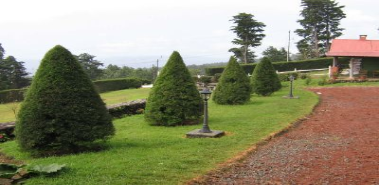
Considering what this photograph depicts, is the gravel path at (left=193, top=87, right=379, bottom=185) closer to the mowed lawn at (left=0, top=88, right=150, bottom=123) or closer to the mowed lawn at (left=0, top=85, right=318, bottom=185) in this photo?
the mowed lawn at (left=0, top=85, right=318, bottom=185)

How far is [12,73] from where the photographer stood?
146 ft

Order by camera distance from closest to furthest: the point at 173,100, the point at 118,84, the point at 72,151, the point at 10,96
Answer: the point at 72,151, the point at 173,100, the point at 10,96, the point at 118,84

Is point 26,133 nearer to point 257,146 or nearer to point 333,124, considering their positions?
point 257,146

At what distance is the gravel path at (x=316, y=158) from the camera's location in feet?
18.1

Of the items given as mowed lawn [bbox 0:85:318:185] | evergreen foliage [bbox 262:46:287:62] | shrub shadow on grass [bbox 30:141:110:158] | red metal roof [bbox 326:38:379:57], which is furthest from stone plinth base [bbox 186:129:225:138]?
evergreen foliage [bbox 262:46:287:62]

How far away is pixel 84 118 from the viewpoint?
6.77 m

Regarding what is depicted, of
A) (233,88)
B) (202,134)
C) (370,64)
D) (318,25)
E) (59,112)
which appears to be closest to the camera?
(59,112)

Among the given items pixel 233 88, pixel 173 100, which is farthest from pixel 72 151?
pixel 233 88

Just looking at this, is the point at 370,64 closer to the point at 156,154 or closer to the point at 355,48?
the point at 355,48

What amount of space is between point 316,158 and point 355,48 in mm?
26316

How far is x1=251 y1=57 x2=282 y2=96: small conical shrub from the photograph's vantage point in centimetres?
1994

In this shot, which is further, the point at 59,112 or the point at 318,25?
the point at 318,25

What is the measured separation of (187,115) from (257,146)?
325 cm

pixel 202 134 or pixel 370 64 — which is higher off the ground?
pixel 370 64
